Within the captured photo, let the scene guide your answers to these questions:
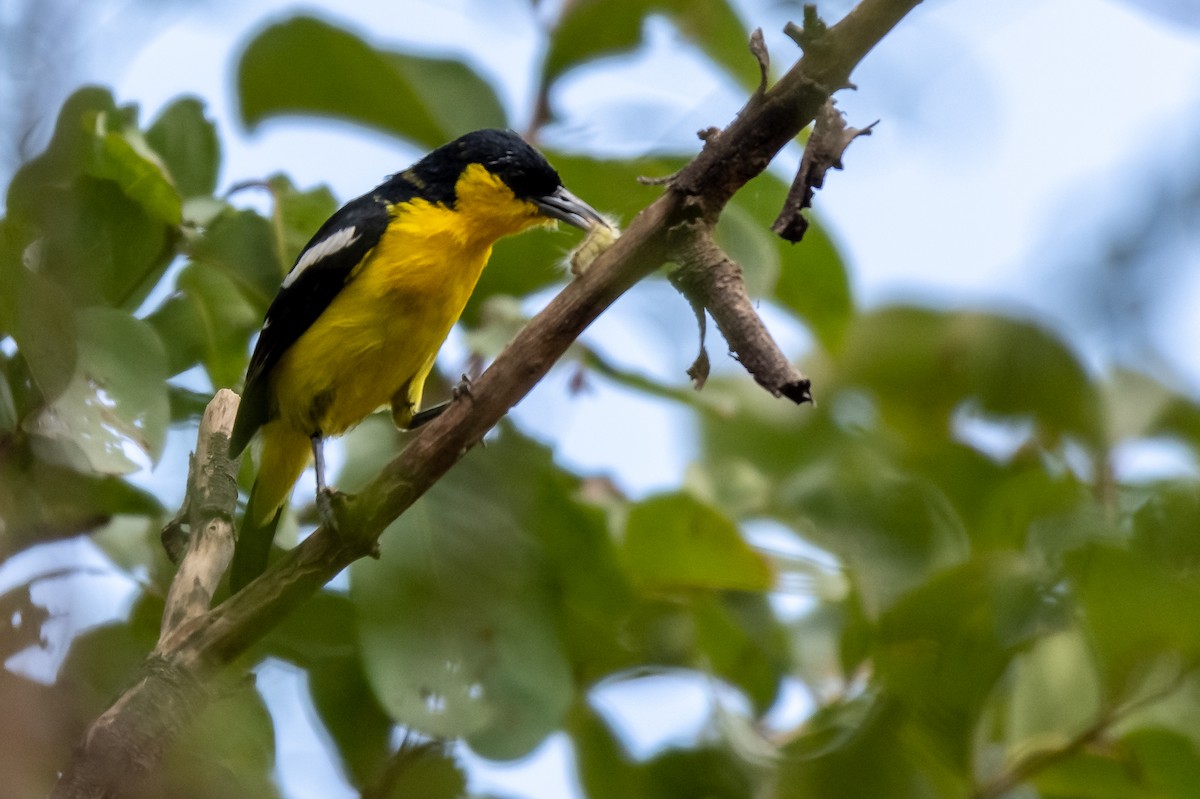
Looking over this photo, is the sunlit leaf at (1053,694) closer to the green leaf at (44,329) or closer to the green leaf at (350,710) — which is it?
the green leaf at (350,710)

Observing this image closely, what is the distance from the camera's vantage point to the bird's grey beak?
3645 mm

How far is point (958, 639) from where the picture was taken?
3.25 metres

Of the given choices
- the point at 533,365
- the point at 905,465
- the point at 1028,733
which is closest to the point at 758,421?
the point at 905,465

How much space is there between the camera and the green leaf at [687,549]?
341 cm

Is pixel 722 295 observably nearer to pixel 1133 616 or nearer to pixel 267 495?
pixel 1133 616

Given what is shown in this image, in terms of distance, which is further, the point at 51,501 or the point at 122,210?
the point at 122,210

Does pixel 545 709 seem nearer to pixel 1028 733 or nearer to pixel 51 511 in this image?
pixel 1028 733

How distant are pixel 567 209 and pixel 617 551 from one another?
96 centimetres

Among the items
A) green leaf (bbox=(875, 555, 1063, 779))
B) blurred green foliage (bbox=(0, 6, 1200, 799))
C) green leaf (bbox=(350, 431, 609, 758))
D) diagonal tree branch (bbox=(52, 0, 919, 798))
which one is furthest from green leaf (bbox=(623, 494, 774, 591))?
diagonal tree branch (bbox=(52, 0, 919, 798))

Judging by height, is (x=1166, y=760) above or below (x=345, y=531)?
below

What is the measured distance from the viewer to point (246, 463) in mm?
3547

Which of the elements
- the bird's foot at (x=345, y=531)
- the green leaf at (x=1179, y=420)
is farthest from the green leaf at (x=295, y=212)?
the green leaf at (x=1179, y=420)

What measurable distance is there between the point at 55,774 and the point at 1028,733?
106 inches

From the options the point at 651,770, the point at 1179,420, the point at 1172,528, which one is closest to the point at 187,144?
the point at 651,770
